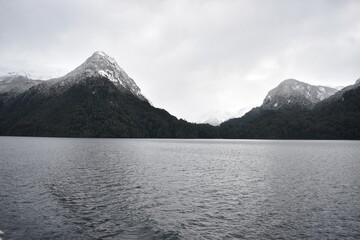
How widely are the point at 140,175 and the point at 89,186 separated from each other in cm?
1449

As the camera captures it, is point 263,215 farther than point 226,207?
No

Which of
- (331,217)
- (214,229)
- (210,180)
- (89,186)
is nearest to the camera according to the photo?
(214,229)

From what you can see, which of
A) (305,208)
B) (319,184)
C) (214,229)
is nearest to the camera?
(214,229)

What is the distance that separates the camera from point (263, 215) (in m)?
31.3

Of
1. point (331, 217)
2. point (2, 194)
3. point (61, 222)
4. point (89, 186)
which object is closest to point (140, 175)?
point (89, 186)

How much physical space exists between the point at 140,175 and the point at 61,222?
31.0 m

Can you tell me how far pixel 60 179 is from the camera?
51.2 metres

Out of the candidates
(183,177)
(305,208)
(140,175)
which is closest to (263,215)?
(305,208)

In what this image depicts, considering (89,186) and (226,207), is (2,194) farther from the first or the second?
(226,207)

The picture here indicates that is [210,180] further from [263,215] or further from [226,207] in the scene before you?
[263,215]

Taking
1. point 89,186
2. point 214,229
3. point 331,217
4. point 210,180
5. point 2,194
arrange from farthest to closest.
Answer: point 210,180 → point 89,186 → point 2,194 → point 331,217 → point 214,229

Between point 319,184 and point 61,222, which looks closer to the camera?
point 61,222

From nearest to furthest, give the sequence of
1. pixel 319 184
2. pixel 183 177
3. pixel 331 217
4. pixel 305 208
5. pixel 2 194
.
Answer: pixel 331 217, pixel 305 208, pixel 2 194, pixel 319 184, pixel 183 177

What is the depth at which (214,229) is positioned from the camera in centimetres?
2630
